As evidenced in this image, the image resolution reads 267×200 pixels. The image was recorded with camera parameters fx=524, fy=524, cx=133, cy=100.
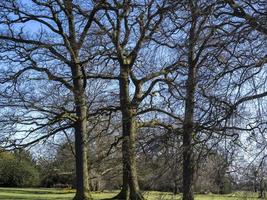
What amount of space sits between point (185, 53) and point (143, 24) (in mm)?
13005

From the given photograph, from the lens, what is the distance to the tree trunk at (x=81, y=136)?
27953mm

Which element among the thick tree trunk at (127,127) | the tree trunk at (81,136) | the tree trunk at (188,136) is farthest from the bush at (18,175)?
the tree trunk at (188,136)

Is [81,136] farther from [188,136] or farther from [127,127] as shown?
[188,136]

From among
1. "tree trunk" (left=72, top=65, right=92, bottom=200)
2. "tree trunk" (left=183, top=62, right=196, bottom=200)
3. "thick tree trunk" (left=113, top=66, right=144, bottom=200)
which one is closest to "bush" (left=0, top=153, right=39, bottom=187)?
"tree trunk" (left=72, top=65, right=92, bottom=200)

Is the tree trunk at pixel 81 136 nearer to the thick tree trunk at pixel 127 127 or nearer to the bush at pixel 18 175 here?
the thick tree trunk at pixel 127 127

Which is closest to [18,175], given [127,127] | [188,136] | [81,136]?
[81,136]

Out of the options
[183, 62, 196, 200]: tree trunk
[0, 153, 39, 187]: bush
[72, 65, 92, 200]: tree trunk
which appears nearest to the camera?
[183, 62, 196, 200]: tree trunk

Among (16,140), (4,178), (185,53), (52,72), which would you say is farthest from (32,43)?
(4,178)

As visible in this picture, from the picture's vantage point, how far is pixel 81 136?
96.3ft

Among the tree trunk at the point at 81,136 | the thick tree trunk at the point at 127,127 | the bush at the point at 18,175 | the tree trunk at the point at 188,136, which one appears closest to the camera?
the tree trunk at the point at 188,136

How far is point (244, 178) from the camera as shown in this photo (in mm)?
11070

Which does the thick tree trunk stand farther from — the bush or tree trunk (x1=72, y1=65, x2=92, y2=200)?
the bush

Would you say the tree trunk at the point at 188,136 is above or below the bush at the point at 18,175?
above

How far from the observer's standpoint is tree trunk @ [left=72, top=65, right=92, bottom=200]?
2795cm
